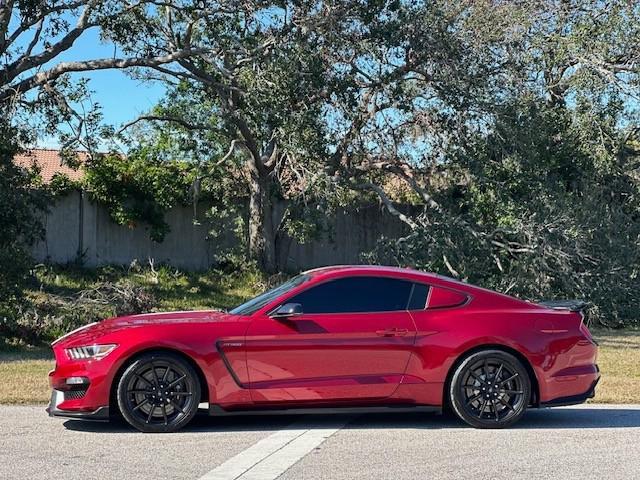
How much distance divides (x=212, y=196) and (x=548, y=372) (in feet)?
47.2

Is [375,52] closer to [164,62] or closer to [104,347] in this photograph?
[164,62]

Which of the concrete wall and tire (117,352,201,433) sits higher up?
the concrete wall

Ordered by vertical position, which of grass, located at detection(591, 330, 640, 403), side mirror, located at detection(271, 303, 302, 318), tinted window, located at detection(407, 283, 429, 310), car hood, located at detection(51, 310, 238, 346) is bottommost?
grass, located at detection(591, 330, 640, 403)

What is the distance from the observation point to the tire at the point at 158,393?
762 centimetres

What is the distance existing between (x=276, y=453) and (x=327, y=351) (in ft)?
3.62

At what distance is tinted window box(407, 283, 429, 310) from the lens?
8141 mm

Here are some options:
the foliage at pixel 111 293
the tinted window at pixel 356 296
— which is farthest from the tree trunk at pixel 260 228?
the tinted window at pixel 356 296

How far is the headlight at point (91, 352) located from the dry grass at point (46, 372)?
6.71 ft

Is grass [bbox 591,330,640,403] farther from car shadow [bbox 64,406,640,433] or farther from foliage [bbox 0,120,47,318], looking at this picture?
foliage [bbox 0,120,47,318]

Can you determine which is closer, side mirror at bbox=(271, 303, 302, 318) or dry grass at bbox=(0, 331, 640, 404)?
side mirror at bbox=(271, 303, 302, 318)

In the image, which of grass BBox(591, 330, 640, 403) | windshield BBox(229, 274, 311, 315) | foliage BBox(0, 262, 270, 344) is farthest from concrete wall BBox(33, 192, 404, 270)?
windshield BBox(229, 274, 311, 315)

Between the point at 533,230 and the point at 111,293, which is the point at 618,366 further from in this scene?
the point at 111,293

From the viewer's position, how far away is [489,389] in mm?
8000

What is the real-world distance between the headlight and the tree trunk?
42.5 ft
